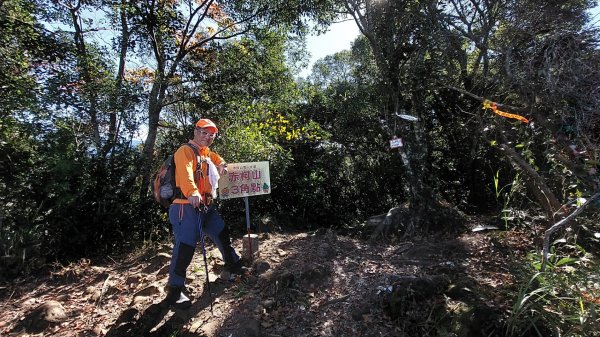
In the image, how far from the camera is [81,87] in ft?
16.8

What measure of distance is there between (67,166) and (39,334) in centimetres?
229

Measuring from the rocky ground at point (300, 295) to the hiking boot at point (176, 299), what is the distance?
0.21 feet

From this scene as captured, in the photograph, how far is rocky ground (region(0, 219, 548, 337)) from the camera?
118 inches

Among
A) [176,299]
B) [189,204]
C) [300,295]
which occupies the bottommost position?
[300,295]

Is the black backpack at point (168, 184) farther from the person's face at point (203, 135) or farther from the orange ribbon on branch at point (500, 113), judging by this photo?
the orange ribbon on branch at point (500, 113)

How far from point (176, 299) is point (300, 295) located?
1.18 metres

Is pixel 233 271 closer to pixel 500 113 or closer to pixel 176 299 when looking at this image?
pixel 176 299

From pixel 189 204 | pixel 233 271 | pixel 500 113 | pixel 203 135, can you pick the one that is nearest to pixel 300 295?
pixel 233 271

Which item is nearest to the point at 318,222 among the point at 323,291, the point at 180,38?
the point at 323,291

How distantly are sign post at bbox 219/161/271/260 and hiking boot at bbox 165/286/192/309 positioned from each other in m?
1.02

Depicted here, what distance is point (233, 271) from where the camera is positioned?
387cm

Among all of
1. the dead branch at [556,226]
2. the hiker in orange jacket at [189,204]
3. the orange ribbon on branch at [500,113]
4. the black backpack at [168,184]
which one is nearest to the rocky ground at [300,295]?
the hiker in orange jacket at [189,204]

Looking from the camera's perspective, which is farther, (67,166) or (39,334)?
(67,166)

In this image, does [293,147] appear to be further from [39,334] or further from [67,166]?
[39,334]
